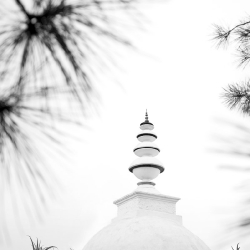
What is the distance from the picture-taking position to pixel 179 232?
37.0 ft

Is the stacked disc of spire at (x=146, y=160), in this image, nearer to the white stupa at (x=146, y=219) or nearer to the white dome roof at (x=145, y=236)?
the white stupa at (x=146, y=219)

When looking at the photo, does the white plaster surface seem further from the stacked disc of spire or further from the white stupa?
the stacked disc of spire

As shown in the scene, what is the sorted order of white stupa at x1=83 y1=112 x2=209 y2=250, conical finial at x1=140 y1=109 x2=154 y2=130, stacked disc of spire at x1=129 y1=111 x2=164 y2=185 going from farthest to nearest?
1. conical finial at x1=140 y1=109 x2=154 y2=130
2. stacked disc of spire at x1=129 y1=111 x2=164 y2=185
3. white stupa at x1=83 y1=112 x2=209 y2=250

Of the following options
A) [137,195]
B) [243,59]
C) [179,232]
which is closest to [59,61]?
[243,59]

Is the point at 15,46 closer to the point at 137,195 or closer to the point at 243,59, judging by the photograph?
the point at 243,59

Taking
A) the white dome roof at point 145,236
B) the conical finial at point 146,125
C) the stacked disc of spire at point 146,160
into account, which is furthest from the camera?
the conical finial at point 146,125

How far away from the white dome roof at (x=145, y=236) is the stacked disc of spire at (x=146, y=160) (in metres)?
1.66

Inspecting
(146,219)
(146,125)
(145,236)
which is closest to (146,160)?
(146,125)

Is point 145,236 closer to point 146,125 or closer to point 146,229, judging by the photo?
point 146,229

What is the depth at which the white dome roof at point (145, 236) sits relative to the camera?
419 inches

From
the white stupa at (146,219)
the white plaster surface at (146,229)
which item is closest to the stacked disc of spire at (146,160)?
the white stupa at (146,219)

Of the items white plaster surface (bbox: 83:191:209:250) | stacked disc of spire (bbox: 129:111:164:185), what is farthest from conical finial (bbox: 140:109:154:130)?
white plaster surface (bbox: 83:191:209:250)

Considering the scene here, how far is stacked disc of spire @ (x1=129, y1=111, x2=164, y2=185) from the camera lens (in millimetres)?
13172

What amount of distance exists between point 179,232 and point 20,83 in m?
10.3
